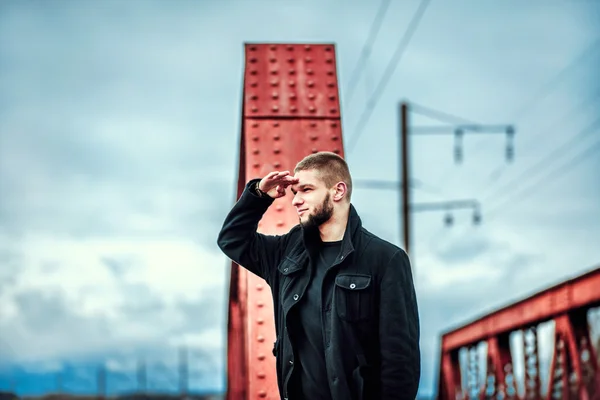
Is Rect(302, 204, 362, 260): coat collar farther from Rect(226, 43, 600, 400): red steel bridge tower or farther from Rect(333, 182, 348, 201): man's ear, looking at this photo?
Rect(226, 43, 600, 400): red steel bridge tower

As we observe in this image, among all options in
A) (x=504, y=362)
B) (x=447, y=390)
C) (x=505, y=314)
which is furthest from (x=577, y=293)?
(x=447, y=390)

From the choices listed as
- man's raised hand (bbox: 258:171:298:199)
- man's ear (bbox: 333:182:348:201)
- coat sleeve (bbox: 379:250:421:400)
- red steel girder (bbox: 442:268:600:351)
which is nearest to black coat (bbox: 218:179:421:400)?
coat sleeve (bbox: 379:250:421:400)

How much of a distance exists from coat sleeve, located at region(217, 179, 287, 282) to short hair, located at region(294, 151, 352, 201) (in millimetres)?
282

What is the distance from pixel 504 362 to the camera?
1189 centimetres

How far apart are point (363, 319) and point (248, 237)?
71 cm

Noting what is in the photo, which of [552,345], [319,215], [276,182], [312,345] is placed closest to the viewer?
[312,345]

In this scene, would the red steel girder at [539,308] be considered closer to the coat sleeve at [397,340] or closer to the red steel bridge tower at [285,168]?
the red steel bridge tower at [285,168]

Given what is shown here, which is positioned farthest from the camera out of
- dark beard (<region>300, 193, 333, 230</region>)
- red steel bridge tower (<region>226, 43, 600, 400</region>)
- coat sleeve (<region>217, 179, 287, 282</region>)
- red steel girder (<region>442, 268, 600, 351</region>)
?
red steel girder (<region>442, 268, 600, 351</region>)

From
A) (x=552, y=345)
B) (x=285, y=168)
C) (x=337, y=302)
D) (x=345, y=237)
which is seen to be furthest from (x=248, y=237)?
(x=552, y=345)

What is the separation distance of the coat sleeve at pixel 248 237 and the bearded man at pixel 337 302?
0.09ft

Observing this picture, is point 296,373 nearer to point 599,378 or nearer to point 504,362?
point 599,378

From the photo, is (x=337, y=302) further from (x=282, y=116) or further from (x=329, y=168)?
(x=282, y=116)

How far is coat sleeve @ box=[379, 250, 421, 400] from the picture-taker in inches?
159

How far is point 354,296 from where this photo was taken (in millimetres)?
4105
